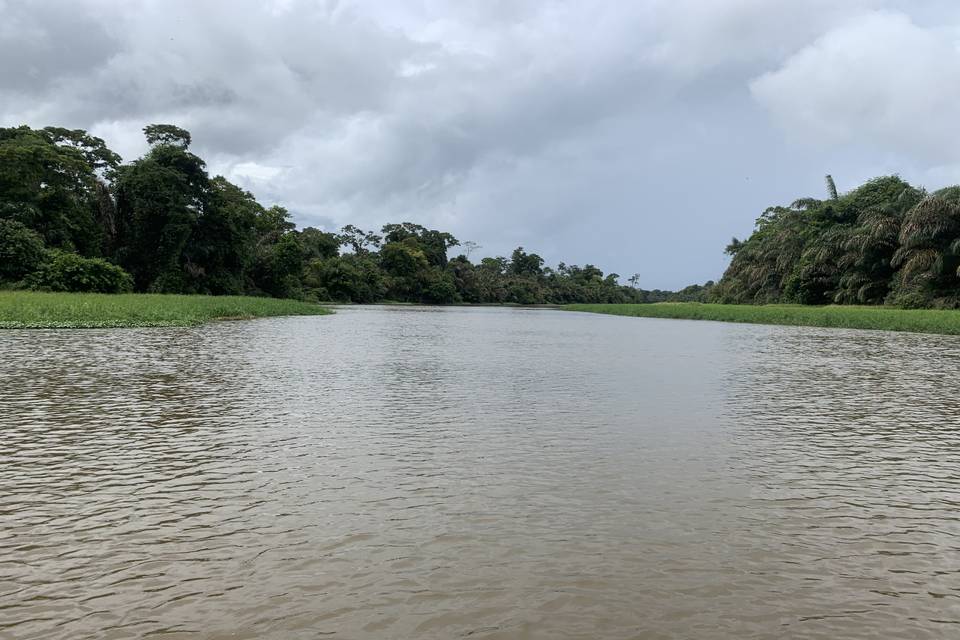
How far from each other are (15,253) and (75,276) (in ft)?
12.5

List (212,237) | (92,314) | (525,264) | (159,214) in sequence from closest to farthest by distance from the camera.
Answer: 1. (92,314)
2. (159,214)
3. (212,237)
4. (525,264)

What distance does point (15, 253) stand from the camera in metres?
43.1

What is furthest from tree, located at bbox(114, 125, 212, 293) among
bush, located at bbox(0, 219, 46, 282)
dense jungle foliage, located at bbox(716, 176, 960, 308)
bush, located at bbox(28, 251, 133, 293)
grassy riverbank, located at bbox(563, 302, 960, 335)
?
dense jungle foliage, located at bbox(716, 176, 960, 308)

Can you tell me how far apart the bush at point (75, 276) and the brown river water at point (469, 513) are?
37.7 metres

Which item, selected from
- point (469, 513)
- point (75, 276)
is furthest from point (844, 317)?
point (75, 276)

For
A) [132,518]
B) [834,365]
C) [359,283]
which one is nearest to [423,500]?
[132,518]

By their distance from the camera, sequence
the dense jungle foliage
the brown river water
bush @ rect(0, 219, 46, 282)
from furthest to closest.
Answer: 1. the dense jungle foliage
2. bush @ rect(0, 219, 46, 282)
3. the brown river water

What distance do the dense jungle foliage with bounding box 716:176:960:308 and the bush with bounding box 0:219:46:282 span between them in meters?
62.7

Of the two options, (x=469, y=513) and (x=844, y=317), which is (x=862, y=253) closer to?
(x=844, y=317)

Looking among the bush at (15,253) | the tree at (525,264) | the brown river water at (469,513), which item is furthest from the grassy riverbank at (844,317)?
the tree at (525,264)

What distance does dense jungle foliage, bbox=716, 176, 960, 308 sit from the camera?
4525 cm

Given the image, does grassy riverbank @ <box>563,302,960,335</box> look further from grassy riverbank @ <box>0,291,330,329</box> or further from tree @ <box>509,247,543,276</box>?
tree @ <box>509,247,543,276</box>

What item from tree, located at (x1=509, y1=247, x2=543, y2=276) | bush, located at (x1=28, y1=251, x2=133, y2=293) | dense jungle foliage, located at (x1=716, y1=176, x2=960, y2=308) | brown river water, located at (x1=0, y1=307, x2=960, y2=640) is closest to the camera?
brown river water, located at (x1=0, y1=307, x2=960, y2=640)

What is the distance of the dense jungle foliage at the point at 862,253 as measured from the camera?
4525 cm
